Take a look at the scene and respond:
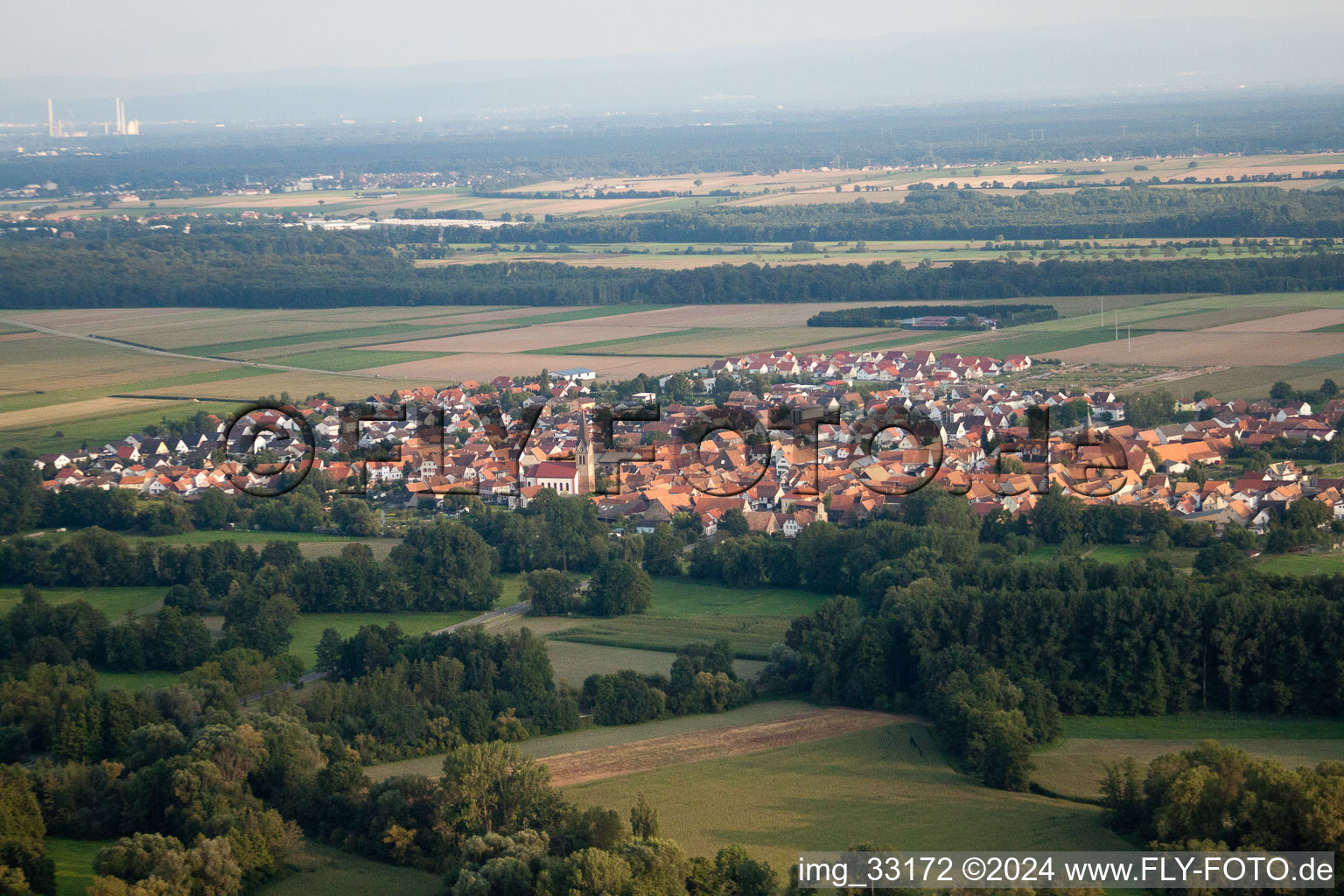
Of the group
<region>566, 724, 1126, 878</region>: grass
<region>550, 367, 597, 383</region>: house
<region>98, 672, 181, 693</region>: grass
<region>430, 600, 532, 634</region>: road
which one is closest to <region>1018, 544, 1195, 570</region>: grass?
<region>566, 724, 1126, 878</region>: grass

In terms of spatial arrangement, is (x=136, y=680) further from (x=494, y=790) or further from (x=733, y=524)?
(x=733, y=524)

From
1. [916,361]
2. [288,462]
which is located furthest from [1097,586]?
[916,361]

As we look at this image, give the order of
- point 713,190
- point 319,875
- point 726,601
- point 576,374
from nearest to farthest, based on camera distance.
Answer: point 319,875
point 726,601
point 576,374
point 713,190

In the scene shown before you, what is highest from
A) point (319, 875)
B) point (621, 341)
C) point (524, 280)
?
point (524, 280)

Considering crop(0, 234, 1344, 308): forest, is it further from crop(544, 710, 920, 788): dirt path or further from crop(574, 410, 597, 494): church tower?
crop(544, 710, 920, 788): dirt path

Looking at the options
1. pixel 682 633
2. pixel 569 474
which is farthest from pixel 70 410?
pixel 682 633

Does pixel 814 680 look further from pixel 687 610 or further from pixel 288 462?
pixel 288 462
